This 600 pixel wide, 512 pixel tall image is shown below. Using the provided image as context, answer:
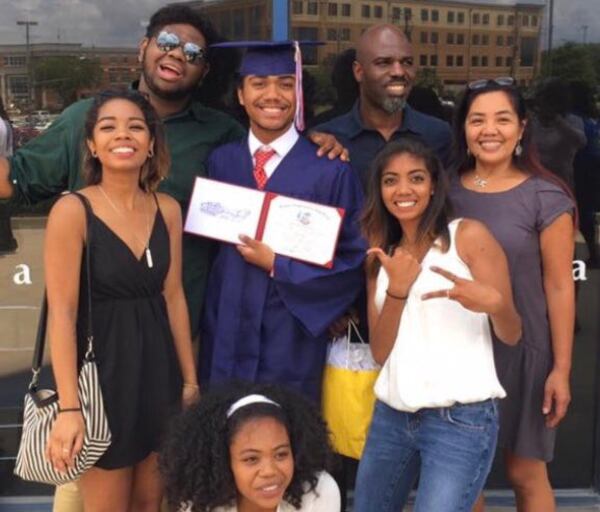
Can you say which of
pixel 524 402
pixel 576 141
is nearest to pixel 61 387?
pixel 524 402

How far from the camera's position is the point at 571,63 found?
11.7ft

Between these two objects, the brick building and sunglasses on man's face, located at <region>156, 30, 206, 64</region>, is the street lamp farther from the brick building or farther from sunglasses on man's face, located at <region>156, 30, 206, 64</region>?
sunglasses on man's face, located at <region>156, 30, 206, 64</region>

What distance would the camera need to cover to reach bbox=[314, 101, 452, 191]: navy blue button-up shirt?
2922 millimetres

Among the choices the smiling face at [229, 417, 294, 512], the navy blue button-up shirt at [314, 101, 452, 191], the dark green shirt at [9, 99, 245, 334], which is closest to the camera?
the smiling face at [229, 417, 294, 512]

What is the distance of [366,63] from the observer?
9.89 feet

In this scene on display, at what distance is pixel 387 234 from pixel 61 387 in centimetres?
94

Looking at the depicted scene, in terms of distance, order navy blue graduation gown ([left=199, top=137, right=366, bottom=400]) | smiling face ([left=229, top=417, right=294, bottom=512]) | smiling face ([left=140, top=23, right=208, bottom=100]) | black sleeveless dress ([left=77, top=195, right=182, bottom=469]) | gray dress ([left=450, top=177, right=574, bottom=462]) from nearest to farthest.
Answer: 1. smiling face ([left=229, top=417, right=294, bottom=512])
2. black sleeveless dress ([left=77, top=195, right=182, bottom=469])
3. gray dress ([left=450, top=177, right=574, bottom=462])
4. navy blue graduation gown ([left=199, top=137, right=366, bottom=400])
5. smiling face ([left=140, top=23, right=208, bottom=100])

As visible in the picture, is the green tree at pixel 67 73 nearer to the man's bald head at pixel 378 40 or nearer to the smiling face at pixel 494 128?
the man's bald head at pixel 378 40

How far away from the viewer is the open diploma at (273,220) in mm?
2557

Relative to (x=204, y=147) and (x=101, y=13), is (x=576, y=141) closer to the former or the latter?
(x=204, y=147)

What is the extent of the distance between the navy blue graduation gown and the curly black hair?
259 millimetres

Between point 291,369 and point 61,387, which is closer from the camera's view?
point 61,387

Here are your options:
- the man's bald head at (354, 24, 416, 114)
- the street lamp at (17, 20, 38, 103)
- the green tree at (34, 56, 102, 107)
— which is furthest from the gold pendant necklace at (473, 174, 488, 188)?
the street lamp at (17, 20, 38, 103)

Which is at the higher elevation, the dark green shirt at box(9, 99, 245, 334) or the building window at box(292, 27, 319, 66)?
the building window at box(292, 27, 319, 66)
